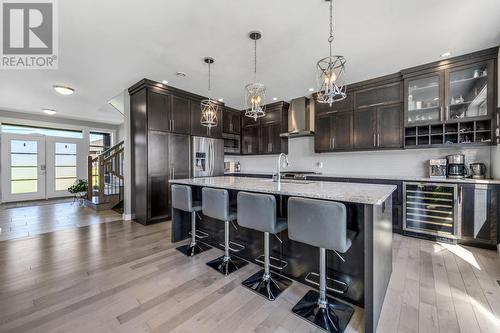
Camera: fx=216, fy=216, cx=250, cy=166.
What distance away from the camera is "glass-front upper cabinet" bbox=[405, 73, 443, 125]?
3.47 metres

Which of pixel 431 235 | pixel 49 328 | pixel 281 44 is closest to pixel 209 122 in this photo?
pixel 281 44

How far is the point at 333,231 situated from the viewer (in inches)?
60.9

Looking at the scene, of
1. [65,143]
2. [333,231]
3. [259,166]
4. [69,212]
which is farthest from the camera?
[65,143]

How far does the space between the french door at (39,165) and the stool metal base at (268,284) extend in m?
7.84

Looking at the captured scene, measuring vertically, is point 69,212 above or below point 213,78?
below

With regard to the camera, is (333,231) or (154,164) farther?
(154,164)

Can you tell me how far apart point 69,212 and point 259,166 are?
16.1ft

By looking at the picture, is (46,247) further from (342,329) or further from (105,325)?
(342,329)

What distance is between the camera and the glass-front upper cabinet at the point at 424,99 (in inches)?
136

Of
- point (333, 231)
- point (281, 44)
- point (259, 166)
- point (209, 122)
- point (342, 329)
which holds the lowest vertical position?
point (342, 329)

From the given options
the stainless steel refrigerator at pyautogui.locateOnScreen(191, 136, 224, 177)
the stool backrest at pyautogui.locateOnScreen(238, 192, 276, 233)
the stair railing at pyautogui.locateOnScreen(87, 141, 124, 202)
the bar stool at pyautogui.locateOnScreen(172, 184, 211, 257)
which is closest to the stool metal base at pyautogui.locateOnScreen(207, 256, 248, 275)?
the bar stool at pyautogui.locateOnScreen(172, 184, 211, 257)

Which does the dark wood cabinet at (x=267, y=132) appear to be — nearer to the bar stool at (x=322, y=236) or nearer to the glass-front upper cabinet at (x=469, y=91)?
the glass-front upper cabinet at (x=469, y=91)

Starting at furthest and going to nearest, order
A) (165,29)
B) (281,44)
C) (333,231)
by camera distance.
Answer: (281,44)
(165,29)
(333,231)

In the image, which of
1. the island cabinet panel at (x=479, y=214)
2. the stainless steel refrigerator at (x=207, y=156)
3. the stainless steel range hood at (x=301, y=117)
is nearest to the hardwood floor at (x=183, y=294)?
the island cabinet panel at (x=479, y=214)
